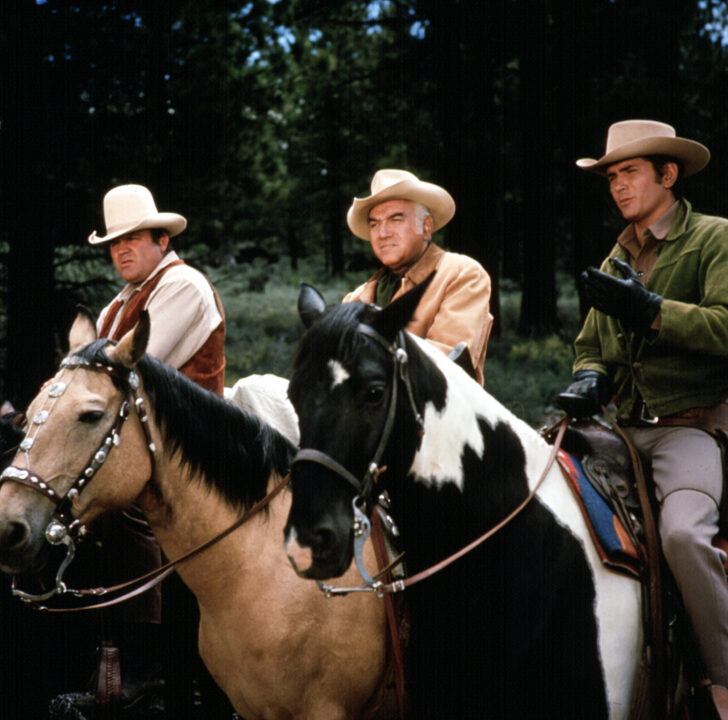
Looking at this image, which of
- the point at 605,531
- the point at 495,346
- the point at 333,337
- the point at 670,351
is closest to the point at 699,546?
the point at 605,531

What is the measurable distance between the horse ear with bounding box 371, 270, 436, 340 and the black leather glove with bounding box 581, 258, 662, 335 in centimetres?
74

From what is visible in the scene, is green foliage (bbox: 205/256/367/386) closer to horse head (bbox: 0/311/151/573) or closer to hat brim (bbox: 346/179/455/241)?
horse head (bbox: 0/311/151/573)

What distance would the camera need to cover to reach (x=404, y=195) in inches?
168

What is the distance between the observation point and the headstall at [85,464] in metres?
3.30

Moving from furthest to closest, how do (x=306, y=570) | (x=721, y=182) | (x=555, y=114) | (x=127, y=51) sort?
(x=555, y=114)
(x=721, y=182)
(x=127, y=51)
(x=306, y=570)

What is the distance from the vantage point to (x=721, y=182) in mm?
11961

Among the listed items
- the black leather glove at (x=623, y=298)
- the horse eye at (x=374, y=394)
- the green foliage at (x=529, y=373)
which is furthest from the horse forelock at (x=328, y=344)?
the green foliage at (x=529, y=373)

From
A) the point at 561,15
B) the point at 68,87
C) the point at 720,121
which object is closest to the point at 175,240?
the point at 68,87

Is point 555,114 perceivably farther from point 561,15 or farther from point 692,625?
point 692,625

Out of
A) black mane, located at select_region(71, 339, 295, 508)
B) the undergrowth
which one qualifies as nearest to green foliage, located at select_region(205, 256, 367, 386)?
the undergrowth

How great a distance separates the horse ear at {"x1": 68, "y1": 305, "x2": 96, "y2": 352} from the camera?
12.7 ft

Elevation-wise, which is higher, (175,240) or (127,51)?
(127,51)

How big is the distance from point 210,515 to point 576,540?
1630 millimetres

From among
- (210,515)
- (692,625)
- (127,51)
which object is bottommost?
(692,625)
